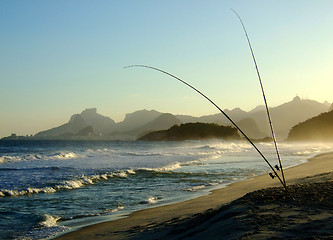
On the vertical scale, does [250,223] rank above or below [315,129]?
above

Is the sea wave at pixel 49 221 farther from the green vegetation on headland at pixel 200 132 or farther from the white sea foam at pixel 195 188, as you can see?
the green vegetation on headland at pixel 200 132

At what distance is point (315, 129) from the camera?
10469 centimetres

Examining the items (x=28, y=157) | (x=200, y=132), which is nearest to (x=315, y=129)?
(x=200, y=132)

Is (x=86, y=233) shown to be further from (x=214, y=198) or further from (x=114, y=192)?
(x=114, y=192)

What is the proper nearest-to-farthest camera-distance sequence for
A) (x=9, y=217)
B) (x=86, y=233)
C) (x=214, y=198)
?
(x=86, y=233) → (x=9, y=217) → (x=214, y=198)

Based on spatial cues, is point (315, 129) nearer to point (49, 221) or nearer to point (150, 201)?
point (150, 201)

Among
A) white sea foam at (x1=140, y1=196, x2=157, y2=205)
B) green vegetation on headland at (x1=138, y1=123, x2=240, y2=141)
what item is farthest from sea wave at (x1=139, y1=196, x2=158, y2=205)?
green vegetation on headland at (x1=138, y1=123, x2=240, y2=141)

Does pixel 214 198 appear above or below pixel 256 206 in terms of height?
below

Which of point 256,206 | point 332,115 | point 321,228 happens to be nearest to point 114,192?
point 256,206

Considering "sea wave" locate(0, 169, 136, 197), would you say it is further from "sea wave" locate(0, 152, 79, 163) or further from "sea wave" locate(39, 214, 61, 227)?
"sea wave" locate(0, 152, 79, 163)

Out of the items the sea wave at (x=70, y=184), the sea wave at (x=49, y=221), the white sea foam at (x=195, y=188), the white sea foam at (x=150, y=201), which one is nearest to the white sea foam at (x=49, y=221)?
the sea wave at (x=49, y=221)

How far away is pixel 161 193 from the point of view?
1054 centimetres

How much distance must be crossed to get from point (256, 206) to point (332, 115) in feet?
371

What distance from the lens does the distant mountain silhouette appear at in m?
101
